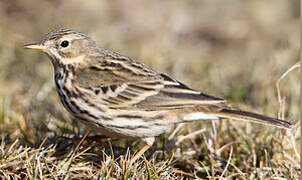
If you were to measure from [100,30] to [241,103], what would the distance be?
3.26 meters

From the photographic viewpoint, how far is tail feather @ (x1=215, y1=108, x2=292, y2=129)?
4363 mm

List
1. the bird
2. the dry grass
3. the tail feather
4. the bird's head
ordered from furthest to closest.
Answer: the bird's head → the dry grass → the bird → the tail feather

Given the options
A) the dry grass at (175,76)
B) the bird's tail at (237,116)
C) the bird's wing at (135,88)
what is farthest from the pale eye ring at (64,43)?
the bird's tail at (237,116)

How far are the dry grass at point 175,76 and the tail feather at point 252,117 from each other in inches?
20.5

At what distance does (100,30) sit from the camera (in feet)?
29.4

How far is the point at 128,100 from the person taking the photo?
4672 millimetres

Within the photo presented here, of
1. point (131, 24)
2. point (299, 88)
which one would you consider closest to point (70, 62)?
point (299, 88)

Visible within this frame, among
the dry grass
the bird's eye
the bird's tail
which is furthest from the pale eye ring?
the bird's tail

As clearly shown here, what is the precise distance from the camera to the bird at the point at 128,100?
177 inches

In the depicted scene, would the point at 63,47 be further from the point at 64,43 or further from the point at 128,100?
the point at 128,100

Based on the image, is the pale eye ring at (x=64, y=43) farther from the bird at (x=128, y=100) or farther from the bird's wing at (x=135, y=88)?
the bird's wing at (x=135, y=88)

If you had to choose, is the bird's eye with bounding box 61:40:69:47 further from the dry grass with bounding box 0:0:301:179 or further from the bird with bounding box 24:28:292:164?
the dry grass with bounding box 0:0:301:179

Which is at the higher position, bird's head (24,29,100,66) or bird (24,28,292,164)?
bird's head (24,29,100,66)

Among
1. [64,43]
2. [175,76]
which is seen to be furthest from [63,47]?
[175,76]
